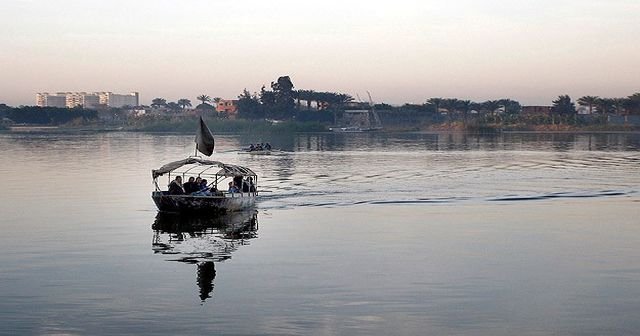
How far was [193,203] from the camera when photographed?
114 ft

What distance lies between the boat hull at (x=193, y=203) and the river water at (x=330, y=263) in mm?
573

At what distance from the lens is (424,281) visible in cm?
2228

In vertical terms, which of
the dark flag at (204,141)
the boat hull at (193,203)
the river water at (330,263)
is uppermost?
the dark flag at (204,141)

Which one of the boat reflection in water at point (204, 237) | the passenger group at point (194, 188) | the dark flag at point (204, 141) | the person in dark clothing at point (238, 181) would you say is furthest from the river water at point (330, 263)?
the dark flag at point (204, 141)

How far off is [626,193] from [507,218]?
13974mm

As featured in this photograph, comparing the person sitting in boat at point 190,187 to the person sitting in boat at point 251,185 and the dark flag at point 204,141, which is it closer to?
the person sitting in boat at point 251,185

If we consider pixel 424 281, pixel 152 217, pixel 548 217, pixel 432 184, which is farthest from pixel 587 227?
pixel 432 184

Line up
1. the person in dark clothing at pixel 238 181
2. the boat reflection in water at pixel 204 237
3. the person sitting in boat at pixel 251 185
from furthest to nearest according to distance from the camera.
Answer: the person sitting in boat at pixel 251 185, the person in dark clothing at pixel 238 181, the boat reflection in water at pixel 204 237

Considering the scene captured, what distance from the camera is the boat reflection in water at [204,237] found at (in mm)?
24750

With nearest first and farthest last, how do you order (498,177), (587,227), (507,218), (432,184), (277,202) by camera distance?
(587,227) → (507,218) → (277,202) → (432,184) → (498,177)

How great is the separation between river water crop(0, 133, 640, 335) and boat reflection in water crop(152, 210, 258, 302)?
0.09m

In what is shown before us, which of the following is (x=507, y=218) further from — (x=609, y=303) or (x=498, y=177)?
(x=498, y=177)

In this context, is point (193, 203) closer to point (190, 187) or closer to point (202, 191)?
point (202, 191)

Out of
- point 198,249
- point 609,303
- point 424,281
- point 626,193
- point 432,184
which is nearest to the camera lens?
point 609,303
